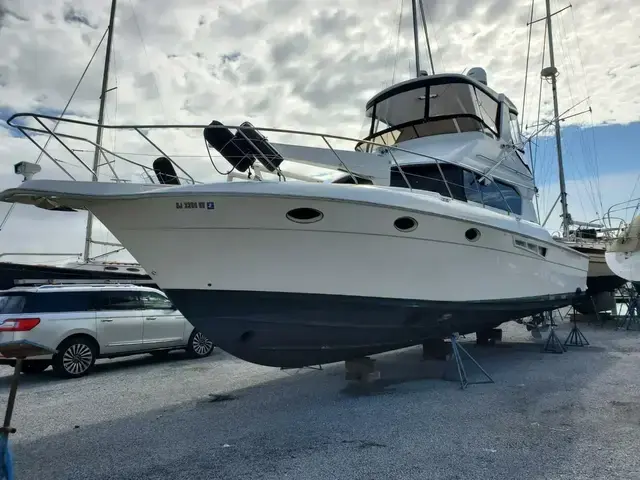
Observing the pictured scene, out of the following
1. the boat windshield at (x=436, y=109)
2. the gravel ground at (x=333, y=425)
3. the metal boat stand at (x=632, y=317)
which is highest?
the boat windshield at (x=436, y=109)

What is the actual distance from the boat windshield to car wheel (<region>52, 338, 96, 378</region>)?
6221mm

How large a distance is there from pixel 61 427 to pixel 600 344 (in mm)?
10118

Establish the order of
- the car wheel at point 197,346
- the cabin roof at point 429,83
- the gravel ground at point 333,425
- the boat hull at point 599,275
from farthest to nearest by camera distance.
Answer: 1. the boat hull at point 599,275
2. the car wheel at point 197,346
3. the cabin roof at point 429,83
4. the gravel ground at point 333,425

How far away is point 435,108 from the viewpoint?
336 inches

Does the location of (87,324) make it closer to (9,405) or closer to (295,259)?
(295,259)

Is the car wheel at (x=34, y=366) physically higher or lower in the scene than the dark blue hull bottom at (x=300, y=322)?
lower

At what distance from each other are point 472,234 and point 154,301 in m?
6.39

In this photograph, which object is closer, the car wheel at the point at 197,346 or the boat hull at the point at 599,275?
the car wheel at the point at 197,346

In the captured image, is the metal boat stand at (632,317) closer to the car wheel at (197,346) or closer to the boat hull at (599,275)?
the boat hull at (599,275)

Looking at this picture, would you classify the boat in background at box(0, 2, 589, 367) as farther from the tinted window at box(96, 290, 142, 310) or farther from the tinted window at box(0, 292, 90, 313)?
the tinted window at box(96, 290, 142, 310)

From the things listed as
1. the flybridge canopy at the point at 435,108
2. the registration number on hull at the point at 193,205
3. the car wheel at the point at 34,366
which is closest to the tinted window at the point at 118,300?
the car wheel at the point at 34,366

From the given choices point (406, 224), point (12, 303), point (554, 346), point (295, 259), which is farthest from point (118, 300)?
point (554, 346)

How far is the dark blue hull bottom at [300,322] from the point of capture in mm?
4965

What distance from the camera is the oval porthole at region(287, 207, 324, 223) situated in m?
4.83
